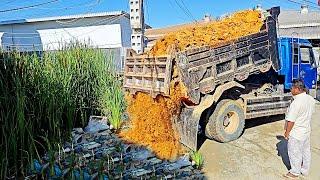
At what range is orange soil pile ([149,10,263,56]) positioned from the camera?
22.0 ft

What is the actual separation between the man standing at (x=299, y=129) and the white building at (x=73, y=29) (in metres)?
14.3

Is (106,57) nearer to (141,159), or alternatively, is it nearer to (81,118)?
(81,118)

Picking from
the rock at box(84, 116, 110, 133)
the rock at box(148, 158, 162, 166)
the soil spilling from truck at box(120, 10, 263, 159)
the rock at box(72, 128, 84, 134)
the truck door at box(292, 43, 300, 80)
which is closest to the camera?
the rock at box(148, 158, 162, 166)

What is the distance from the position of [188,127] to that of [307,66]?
483 centimetres

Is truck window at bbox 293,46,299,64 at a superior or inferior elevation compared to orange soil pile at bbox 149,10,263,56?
inferior

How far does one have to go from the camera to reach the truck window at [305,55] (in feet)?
30.8

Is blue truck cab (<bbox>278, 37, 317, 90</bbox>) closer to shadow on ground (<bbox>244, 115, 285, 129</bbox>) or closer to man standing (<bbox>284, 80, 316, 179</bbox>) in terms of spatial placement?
shadow on ground (<bbox>244, 115, 285, 129</bbox>)

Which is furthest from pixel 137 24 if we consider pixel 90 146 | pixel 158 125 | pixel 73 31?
pixel 73 31

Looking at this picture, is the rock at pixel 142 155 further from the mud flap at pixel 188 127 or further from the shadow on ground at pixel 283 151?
the shadow on ground at pixel 283 151

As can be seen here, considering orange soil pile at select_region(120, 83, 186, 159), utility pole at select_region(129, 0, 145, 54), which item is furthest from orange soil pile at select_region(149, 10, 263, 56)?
utility pole at select_region(129, 0, 145, 54)

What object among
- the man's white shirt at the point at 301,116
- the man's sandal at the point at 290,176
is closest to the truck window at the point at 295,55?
the man's white shirt at the point at 301,116

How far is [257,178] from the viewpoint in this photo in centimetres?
546

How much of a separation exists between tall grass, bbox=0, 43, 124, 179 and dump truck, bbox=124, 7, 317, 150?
1.01 m

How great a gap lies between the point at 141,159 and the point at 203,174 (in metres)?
1.02
